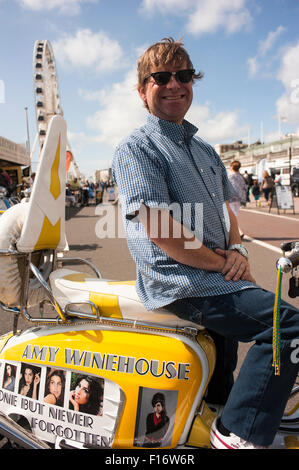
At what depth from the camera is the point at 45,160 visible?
5.70 feet

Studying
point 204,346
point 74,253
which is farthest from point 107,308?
point 74,253

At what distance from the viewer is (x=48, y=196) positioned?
5.86 ft

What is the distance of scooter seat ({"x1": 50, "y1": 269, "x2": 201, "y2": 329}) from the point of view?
164 centimetres

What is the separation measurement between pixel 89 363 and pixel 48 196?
784 mm

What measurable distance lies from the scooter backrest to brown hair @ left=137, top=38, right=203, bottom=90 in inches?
17.5

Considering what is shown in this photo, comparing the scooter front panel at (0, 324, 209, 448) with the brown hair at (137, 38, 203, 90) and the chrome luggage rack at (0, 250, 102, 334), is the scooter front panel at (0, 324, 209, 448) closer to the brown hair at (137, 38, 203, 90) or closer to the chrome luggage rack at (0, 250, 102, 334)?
the chrome luggage rack at (0, 250, 102, 334)

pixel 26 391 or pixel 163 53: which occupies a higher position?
pixel 163 53

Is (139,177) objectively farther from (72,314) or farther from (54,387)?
(54,387)

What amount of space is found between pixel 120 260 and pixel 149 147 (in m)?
5.42

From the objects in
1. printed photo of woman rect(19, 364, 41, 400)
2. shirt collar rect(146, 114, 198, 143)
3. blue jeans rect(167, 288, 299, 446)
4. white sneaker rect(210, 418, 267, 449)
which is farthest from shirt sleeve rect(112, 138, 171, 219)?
white sneaker rect(210, 418, 267, 449)

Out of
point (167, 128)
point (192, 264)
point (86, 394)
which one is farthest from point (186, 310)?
point (167, 128)

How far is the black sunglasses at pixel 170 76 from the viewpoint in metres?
1.68
